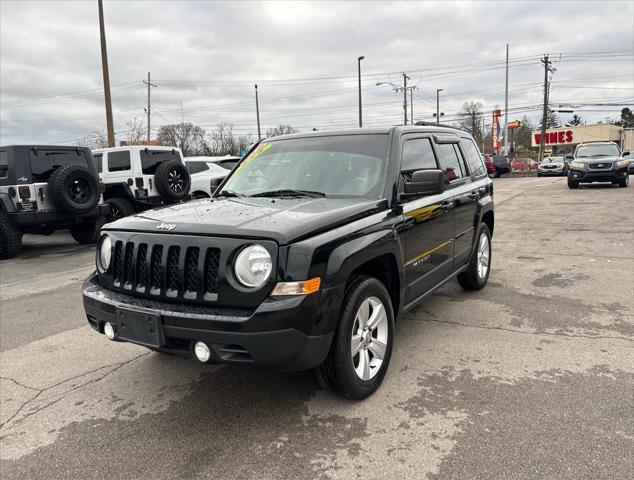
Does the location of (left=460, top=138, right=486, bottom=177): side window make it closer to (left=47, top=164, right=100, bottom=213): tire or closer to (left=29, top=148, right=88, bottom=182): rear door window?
(left=47, top=164, right=100, bottom=213): tire

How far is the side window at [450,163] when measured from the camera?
182 inches

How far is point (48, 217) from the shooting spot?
30.1ft

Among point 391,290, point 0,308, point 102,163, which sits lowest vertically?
point 0,308

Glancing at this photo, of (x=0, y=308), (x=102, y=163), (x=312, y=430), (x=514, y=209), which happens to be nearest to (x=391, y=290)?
(x=312, y=430)

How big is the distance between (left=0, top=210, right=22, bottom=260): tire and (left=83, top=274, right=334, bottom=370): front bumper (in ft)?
25.6

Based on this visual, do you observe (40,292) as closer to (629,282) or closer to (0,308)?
(0,308)

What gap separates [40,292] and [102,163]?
608 cm

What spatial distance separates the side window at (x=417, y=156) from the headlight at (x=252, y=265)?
5.26 ft

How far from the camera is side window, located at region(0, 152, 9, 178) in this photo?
29.7 feet

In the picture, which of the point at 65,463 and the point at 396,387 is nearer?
the point at 65,463

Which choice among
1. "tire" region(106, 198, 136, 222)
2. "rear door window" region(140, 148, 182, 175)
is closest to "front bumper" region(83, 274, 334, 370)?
"tire" region(106, 198, 136, 222)

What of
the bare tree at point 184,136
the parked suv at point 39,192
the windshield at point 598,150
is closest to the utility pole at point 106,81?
the parked suv at point 39,192

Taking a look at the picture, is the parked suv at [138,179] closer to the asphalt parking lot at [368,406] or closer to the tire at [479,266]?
the asphalt parking lot at [368,406]

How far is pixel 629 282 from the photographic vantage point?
590 centimetres
